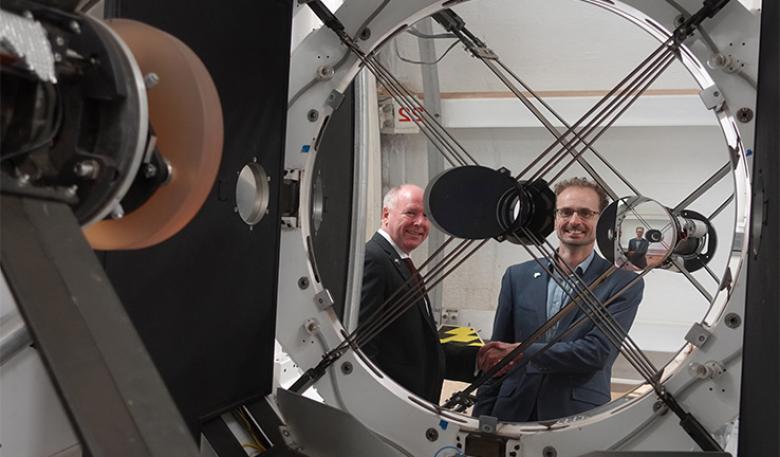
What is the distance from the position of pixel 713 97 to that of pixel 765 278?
0.69m

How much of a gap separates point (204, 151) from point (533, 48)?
190 cm

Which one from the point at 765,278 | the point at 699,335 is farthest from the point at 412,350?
the point at 765,278

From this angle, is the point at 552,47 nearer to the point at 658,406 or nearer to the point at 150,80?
the point at 658,406

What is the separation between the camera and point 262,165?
5.83 ft

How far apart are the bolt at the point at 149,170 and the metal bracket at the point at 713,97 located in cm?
116

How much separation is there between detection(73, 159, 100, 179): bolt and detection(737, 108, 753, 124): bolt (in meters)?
1.26

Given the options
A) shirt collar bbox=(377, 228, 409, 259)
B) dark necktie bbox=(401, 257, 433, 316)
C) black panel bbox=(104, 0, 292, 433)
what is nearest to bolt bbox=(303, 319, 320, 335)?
black panel bbox=(104, 0, 292, 433)

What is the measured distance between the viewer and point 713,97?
165cm

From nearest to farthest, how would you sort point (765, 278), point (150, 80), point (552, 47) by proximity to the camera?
point (150, 80)
point (765, 278)
point (552, 47)

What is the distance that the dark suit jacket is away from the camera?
2193 mm

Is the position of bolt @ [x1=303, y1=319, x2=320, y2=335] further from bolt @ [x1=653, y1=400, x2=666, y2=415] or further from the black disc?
bolt @ [x1=653, y1=400, x2=666, y2=415]

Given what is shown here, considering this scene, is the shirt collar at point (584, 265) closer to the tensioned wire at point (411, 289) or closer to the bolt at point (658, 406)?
the tensioned wire at point (411, 289)

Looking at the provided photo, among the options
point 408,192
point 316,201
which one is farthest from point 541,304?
point 316,201

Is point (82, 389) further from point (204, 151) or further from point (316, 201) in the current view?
point (316, 201)
